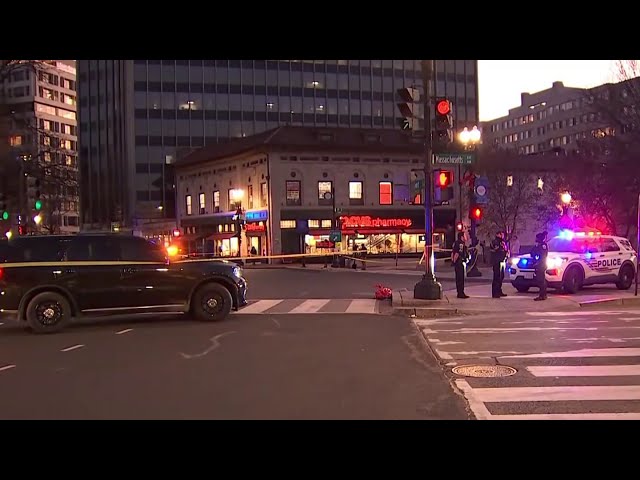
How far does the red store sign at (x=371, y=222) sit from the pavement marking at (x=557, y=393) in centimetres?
3957

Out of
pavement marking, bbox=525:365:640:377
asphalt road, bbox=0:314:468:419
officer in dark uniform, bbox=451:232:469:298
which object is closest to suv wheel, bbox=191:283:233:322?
asphalt road, bbox=0:314:468:419

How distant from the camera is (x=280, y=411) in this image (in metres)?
5.85

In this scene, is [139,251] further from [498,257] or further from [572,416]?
[498,257]

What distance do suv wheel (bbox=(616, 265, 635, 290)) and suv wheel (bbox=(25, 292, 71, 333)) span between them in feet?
49.4

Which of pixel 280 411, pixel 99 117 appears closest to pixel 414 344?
pixel 280 411

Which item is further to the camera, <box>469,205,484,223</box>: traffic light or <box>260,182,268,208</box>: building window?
<box>260,182,268,208</box>: building window

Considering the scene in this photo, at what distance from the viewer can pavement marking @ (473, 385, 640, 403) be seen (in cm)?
614

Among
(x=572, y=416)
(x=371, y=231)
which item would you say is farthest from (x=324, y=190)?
(x=572, y=416)

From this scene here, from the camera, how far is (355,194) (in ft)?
157

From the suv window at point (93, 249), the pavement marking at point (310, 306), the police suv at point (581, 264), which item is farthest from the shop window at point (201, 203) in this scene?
the suv window at point (93, 249)

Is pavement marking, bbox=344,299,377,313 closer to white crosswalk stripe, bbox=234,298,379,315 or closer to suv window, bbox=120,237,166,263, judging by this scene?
white crosswalk stripe, bbox=234,298,379,315

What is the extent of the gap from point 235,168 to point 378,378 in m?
44.3

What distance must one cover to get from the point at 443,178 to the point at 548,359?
7446mm
